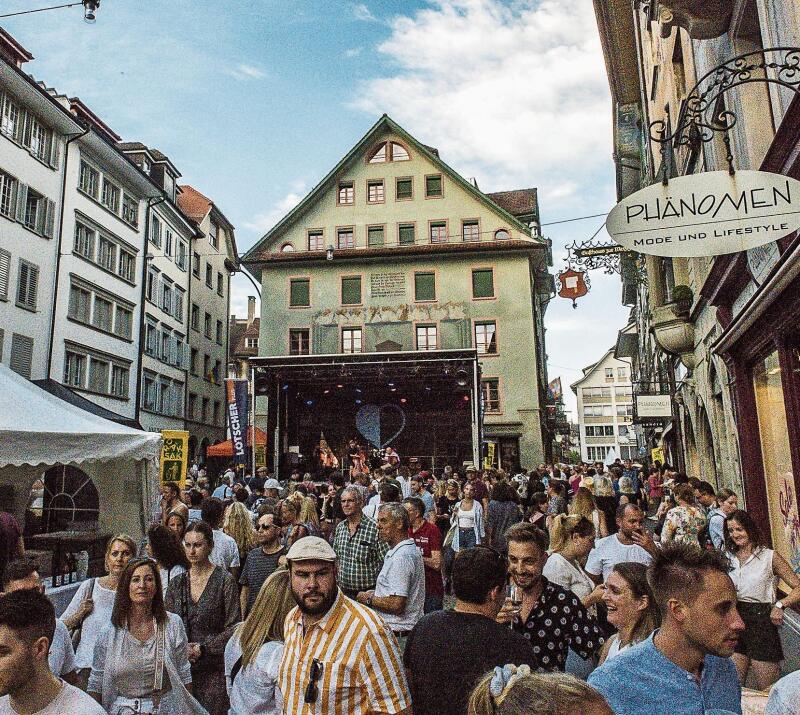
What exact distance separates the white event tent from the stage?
18077 mm

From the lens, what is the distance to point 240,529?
287 inches

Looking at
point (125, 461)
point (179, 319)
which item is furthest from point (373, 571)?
point (179, 319)

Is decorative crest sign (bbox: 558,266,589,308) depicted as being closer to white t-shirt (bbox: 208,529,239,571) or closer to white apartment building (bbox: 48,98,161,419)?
white t-shirt (bbox: 208,529,239,571)

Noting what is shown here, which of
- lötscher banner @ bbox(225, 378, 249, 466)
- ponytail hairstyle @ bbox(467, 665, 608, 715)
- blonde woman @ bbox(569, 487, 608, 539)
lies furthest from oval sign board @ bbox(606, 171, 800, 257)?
lötscher banner @ bbox(225, 378, 249, 466)

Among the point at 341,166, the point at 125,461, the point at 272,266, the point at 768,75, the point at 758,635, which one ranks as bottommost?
the point at 758,635

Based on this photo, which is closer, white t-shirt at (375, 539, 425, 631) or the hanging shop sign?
white t-shirt at (375, 539, 425, 631)

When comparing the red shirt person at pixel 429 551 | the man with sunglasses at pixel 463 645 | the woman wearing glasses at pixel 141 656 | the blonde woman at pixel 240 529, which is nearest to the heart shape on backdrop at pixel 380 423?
the red shirt person at pixel 429 551

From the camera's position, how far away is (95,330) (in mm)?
28797

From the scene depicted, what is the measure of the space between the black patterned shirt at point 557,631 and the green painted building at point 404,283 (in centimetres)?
2811

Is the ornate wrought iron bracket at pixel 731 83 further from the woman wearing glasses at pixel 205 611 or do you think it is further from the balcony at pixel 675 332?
the balcony at pixel 675 332

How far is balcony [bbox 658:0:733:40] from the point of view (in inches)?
330

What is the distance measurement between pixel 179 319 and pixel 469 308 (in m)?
16.7

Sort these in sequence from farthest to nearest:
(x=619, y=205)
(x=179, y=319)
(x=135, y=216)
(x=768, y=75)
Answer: (x=179, y=319), (x=135, y=216), (x=768, y=75), (x=619, y=205)

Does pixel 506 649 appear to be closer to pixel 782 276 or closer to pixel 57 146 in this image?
pixel 782 276
